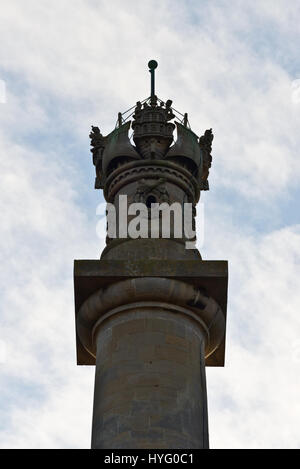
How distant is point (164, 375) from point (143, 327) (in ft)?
5.22

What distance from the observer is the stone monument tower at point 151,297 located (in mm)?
22203

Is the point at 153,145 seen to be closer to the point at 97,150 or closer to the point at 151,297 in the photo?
the point at 97,150

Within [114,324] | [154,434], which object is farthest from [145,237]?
[154,434]

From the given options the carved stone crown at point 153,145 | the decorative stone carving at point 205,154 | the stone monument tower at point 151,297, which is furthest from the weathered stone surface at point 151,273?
the decorative stone carving at point 205,154

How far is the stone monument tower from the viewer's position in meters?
22.2

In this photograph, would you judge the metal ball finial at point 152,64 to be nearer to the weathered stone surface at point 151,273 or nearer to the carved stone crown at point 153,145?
the carved stone crown at point 153,145

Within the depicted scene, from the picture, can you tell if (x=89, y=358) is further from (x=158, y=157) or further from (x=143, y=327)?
(x=158, y=157)

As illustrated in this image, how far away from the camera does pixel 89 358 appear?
2677 cm

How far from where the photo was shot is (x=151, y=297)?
24.4 meters

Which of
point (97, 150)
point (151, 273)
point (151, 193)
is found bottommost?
point (151, 273)

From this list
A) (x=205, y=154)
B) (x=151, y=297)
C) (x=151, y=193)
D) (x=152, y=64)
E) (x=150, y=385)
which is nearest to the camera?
(x=150, y=385)

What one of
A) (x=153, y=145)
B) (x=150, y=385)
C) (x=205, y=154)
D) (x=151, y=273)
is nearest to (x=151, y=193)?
(x=153, y=145)

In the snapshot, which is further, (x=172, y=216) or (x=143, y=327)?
(x=172, y=216)

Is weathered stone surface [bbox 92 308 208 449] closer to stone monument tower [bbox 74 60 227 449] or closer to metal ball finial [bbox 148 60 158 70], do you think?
stone monument tower [bbox 74 60 227 449]
